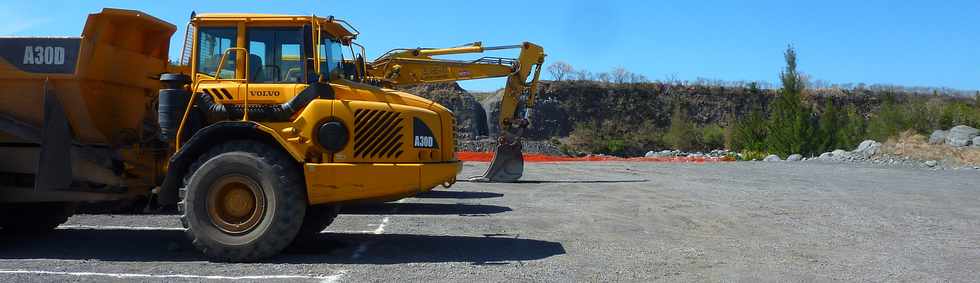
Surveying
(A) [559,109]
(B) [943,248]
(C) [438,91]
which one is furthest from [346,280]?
(A) [559,109]

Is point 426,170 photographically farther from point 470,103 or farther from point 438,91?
point 438,91

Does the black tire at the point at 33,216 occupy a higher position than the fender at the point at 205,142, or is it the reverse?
the fender at the point at 205,142

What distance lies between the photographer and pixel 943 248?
912cm

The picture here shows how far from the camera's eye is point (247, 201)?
24.8ft

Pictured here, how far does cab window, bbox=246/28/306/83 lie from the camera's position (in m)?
8.00

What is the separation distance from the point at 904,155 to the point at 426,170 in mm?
27437

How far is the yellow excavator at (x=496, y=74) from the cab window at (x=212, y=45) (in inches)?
388

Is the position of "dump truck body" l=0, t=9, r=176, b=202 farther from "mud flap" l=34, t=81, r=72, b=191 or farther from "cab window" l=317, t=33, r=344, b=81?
"cab window" l=317, t=33, r=344, b=81

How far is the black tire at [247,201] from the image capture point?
7375 mm

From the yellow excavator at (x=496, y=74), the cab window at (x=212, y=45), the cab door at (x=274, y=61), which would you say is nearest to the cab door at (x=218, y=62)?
the cab window at (x=212, y=45)

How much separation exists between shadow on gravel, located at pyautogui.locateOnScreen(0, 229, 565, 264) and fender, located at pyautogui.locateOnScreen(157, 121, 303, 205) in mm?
711

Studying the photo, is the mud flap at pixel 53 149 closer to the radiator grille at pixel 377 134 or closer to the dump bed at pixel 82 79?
the dump bed at pixel 82 79

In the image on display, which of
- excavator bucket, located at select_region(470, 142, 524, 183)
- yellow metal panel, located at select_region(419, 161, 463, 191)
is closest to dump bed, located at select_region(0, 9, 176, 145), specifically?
yellow metal panel, located at select_region(419, 161, 463, 191)

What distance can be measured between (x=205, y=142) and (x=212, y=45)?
1136 mm
